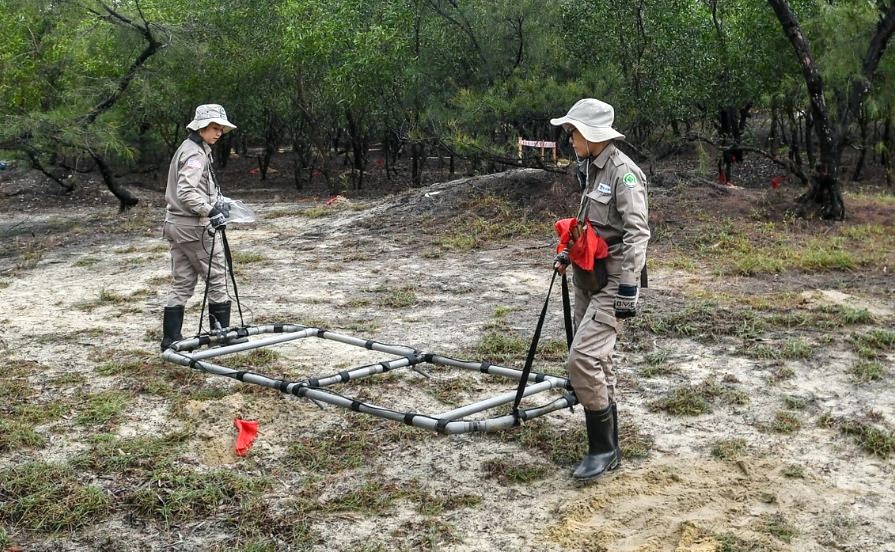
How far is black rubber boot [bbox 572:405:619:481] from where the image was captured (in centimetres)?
450

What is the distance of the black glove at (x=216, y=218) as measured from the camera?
259 inches

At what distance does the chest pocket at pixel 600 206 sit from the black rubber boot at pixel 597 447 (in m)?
0.92

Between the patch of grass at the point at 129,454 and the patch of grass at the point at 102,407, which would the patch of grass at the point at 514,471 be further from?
the patch of grass at the point at 102,407

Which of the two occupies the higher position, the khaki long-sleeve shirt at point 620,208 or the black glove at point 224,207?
the khaki long-sleeve shirt at point 620,208

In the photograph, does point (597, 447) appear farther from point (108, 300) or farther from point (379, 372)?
point (108, 300)

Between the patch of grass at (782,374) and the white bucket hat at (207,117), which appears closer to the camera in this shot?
the patch of grass at (782,374)

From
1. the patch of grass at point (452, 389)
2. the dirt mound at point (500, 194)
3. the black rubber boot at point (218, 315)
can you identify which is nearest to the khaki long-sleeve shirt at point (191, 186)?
the black rubber boot at point (218, 315)

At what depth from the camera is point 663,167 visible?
621 inches

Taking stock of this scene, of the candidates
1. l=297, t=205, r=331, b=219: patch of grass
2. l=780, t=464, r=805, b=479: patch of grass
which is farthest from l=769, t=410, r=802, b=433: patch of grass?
l=297, t=205, r=331, b=219: patch of grass

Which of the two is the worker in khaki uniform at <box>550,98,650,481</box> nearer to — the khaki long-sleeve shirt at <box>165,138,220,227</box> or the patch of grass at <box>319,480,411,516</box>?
the patch of grass at <box>319,480,411,516</box>

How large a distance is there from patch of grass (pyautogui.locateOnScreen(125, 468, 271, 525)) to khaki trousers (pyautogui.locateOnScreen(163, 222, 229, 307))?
2.48 metres

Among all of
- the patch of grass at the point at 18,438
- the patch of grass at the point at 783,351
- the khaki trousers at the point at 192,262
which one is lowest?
the patch of grass at the point at 18,438

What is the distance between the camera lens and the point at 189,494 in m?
4.41

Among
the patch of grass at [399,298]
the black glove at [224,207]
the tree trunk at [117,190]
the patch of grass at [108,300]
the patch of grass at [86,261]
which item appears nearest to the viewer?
the black glove at [224,207]
